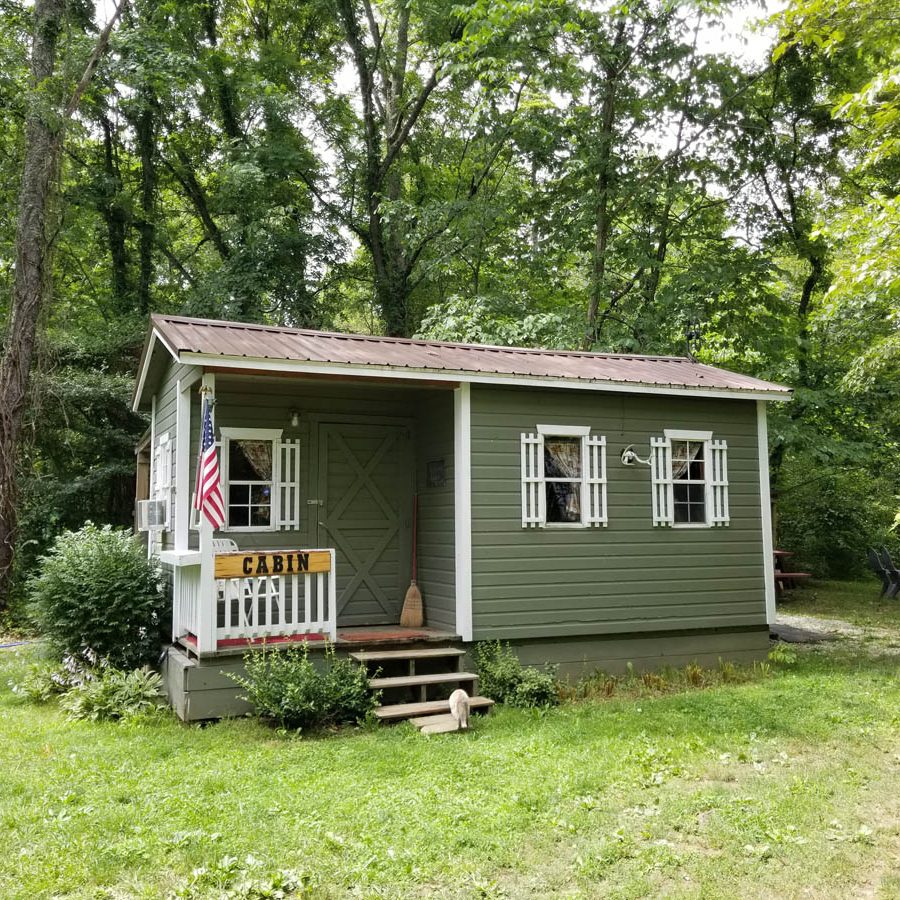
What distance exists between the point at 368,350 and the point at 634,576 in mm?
3627

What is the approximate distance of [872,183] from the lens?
15.4 metres

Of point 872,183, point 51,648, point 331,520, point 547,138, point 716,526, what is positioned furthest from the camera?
point 547,138

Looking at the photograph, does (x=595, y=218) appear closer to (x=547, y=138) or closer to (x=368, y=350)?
(x=547, y=138)

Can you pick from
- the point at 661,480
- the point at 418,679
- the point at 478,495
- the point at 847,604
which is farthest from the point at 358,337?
the point at 847,604

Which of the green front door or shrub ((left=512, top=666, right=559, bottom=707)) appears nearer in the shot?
shrub ((left=512, top=666, right=559, bottom=707))

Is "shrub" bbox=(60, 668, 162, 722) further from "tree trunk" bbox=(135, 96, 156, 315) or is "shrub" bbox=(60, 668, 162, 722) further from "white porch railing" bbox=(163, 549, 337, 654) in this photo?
"tree trunk" bbox=(135, 96, 156, 315)

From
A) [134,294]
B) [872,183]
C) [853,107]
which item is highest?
[872,183]

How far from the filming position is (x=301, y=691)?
20.7 ft

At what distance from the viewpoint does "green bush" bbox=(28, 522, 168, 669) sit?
7.64 meters

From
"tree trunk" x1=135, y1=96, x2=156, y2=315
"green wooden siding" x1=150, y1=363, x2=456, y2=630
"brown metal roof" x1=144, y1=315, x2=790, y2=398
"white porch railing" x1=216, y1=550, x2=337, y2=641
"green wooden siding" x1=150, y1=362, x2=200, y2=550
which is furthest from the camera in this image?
"tree trunk" x1=135, y1=96, x2=156, y2=315

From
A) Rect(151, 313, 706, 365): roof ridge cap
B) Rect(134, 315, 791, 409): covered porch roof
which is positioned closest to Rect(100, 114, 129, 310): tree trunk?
Rect(134, 315, 791, 409): covered porch roof

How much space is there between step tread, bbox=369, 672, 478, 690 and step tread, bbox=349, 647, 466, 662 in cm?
17

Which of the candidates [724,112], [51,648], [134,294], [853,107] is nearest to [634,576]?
[853,107]

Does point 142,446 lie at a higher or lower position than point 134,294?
lower
